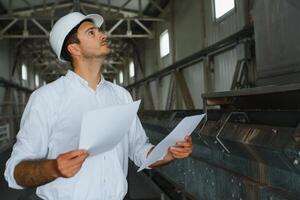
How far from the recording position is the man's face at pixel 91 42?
1415mm

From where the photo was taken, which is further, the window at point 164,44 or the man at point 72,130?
the window at point 164,44

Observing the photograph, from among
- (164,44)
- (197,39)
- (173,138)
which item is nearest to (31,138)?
(173,138)

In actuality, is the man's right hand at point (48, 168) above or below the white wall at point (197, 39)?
below

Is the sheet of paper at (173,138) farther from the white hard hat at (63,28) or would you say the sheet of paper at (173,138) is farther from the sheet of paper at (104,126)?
the white hard hat at (63,28)

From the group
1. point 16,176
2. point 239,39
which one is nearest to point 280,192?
point 16,176

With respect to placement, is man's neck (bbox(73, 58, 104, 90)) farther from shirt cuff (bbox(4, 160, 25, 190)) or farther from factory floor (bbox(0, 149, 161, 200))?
factory floor (bbox(0, 149, 161, 200))

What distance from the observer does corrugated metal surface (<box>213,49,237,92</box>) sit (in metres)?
4.95

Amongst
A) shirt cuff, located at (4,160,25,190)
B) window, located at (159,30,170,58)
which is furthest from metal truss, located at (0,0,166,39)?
shirt cuff, located at (4,160,25,190)

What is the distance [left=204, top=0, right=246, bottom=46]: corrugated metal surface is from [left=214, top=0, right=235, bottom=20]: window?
10 cm

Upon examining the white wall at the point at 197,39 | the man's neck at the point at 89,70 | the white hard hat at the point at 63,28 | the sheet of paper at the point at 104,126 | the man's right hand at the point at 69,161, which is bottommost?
the man's right hand at the point at 69,161

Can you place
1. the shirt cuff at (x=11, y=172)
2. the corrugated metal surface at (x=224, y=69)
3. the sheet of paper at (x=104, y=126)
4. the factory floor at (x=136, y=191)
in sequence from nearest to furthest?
the sheet of paper at (x=104, y=126) < the shirt cuff at (x=11, y=172) < the factory floor at (x=136, y=191) < the corrugated metal surface at (x=224, y=69)

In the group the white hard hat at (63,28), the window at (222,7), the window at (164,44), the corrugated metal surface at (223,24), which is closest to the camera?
the white hard hat at (63,28)

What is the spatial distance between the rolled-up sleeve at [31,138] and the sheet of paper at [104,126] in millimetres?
232

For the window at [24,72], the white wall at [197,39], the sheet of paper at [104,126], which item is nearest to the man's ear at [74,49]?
the sheet of paper at [104,126]
